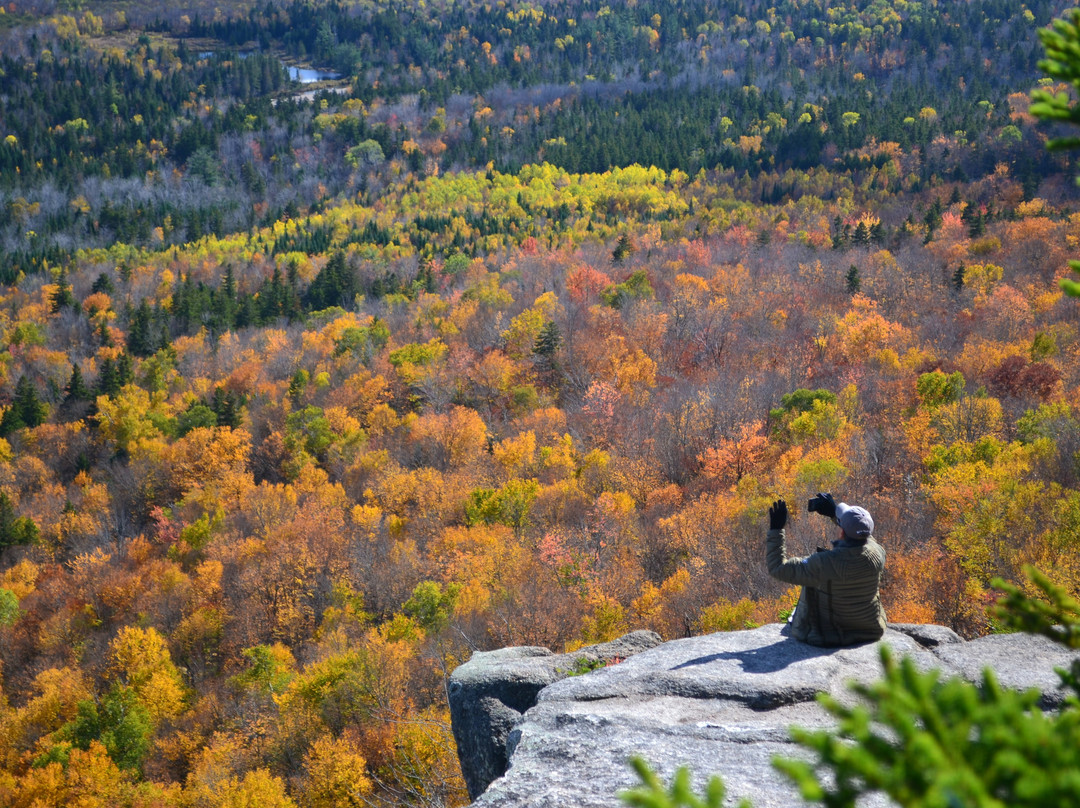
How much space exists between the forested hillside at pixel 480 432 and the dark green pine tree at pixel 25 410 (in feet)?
1.18

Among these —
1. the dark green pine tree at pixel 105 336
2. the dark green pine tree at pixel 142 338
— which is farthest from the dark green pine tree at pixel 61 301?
the dark green pine tree at pixel 142 338

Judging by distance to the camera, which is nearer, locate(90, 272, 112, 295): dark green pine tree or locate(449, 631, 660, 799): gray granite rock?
locate(449, 631, 660, 799): gray granite rock

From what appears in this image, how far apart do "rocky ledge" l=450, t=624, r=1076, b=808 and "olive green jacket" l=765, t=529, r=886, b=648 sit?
0.67ft

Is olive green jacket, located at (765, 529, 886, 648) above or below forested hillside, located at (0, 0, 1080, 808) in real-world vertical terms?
above

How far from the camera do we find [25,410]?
88.8 meters

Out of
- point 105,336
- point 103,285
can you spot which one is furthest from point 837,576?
point 103,285

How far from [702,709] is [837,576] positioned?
2096mm

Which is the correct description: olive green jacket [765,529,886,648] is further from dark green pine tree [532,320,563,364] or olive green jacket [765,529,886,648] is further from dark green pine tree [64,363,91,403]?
dark green pine tree [64,363,91,403]

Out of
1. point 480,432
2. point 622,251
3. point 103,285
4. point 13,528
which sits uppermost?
point 622,251

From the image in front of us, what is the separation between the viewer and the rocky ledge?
24.7 feet

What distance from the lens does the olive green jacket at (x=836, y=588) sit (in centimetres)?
847

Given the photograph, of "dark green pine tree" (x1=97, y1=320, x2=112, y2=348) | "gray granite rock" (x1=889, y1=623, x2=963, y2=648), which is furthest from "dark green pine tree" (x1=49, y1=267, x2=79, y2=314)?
"gray granite rock" (x1=889, y1=623, x2=963, y2=648)

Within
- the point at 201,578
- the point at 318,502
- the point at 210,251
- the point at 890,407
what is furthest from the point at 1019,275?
the point at 210,251

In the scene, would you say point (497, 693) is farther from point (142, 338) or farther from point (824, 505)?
point (142, 338)
